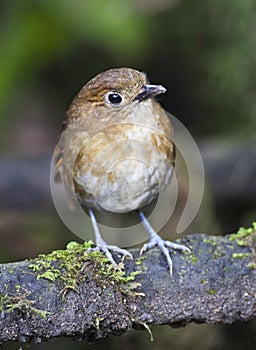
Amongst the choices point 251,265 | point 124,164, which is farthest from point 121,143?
point 251,265

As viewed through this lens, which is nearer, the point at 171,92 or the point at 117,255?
the point at 117,255

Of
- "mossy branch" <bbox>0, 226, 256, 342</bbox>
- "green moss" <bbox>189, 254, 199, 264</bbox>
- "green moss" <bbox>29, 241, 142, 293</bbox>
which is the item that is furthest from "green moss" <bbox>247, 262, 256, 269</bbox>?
"green moss" <bbox>29, 241, 142, 293</bbox>

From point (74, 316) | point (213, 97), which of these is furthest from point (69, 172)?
point (213, 97)

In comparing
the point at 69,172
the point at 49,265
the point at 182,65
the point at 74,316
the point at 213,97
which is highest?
the point at 182,65

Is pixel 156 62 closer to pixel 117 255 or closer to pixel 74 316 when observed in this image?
pixel 117 255

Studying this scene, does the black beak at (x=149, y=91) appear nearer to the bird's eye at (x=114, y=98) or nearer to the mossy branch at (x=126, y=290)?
the bird's eye at (x=114, y=98)

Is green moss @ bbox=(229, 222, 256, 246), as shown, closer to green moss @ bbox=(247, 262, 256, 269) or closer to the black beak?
green moss @ bbox=(247, 262, 256, 269)

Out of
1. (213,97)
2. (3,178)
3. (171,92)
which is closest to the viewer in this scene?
(3,178)
